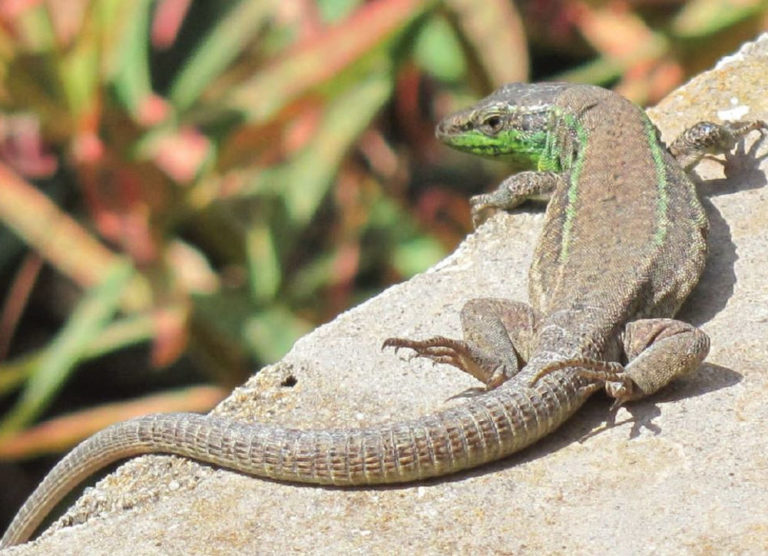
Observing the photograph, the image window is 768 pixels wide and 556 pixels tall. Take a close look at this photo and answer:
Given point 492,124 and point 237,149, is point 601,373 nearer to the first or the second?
point 492,124

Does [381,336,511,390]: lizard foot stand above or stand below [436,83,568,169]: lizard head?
below

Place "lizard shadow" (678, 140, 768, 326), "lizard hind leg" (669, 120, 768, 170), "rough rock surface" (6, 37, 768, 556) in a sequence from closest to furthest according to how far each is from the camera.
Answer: "rough rock surface" (6, 37, 768, 556), "lizard shadow" (678, 140, 768, 326), "lizard hind leg" (669, 120, 768, 170)

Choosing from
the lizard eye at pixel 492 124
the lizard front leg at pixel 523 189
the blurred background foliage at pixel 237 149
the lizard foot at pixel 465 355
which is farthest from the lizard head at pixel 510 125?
the lizard foot at pixel 465 355

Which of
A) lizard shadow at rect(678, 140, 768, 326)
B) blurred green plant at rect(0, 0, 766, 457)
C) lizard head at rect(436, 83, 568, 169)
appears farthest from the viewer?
blurred green plant at rect(0, 0, 766, 457)

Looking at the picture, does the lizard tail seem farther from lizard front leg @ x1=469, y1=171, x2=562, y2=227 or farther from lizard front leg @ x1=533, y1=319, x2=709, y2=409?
lizard front leg @ x1=469, y1=171, x2=562, y2=227

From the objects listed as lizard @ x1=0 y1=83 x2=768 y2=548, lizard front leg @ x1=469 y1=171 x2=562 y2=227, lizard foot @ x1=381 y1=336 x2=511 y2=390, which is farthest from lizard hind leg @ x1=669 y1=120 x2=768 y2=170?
lizard foot @ x1=381 y1=336 x2=511 y2=390

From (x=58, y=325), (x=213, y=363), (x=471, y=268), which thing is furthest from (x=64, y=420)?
(x=471, y=268)
